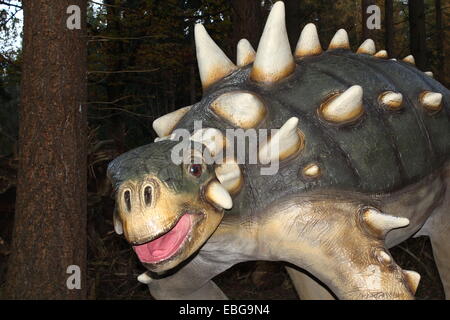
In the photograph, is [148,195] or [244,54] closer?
[148,195]

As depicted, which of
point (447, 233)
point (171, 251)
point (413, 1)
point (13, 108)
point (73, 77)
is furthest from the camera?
point (13, 108)

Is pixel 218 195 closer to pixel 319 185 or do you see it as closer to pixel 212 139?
pixel 212 139

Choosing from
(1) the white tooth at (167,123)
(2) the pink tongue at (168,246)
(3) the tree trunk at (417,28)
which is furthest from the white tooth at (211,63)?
(3) the tree trunk at (417,28)

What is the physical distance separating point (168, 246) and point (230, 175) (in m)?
0.37

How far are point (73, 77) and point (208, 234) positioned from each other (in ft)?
6.45

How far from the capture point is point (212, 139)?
2.22 meters

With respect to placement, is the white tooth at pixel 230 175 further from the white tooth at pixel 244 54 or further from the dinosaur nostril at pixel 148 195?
the white tooth at pixel 244 54

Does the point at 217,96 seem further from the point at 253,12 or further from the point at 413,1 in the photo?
the point at 413,1

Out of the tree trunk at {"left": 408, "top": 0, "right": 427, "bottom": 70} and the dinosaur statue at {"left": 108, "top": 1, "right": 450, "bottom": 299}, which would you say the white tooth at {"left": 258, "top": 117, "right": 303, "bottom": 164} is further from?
the tree trunk at {"left": 408, "top": 0, "right": 427, "bottom": 70}

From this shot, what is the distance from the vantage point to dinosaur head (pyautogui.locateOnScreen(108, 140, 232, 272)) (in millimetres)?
1982

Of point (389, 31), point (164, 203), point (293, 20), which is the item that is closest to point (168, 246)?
point (164, 203)

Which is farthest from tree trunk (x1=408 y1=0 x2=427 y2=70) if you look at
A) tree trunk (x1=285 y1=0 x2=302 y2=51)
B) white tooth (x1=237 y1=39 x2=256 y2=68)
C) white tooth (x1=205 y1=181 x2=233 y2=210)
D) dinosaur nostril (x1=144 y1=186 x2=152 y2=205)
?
dinosaur nostril (x1=144 y1=186 x2=152 y2=205)
